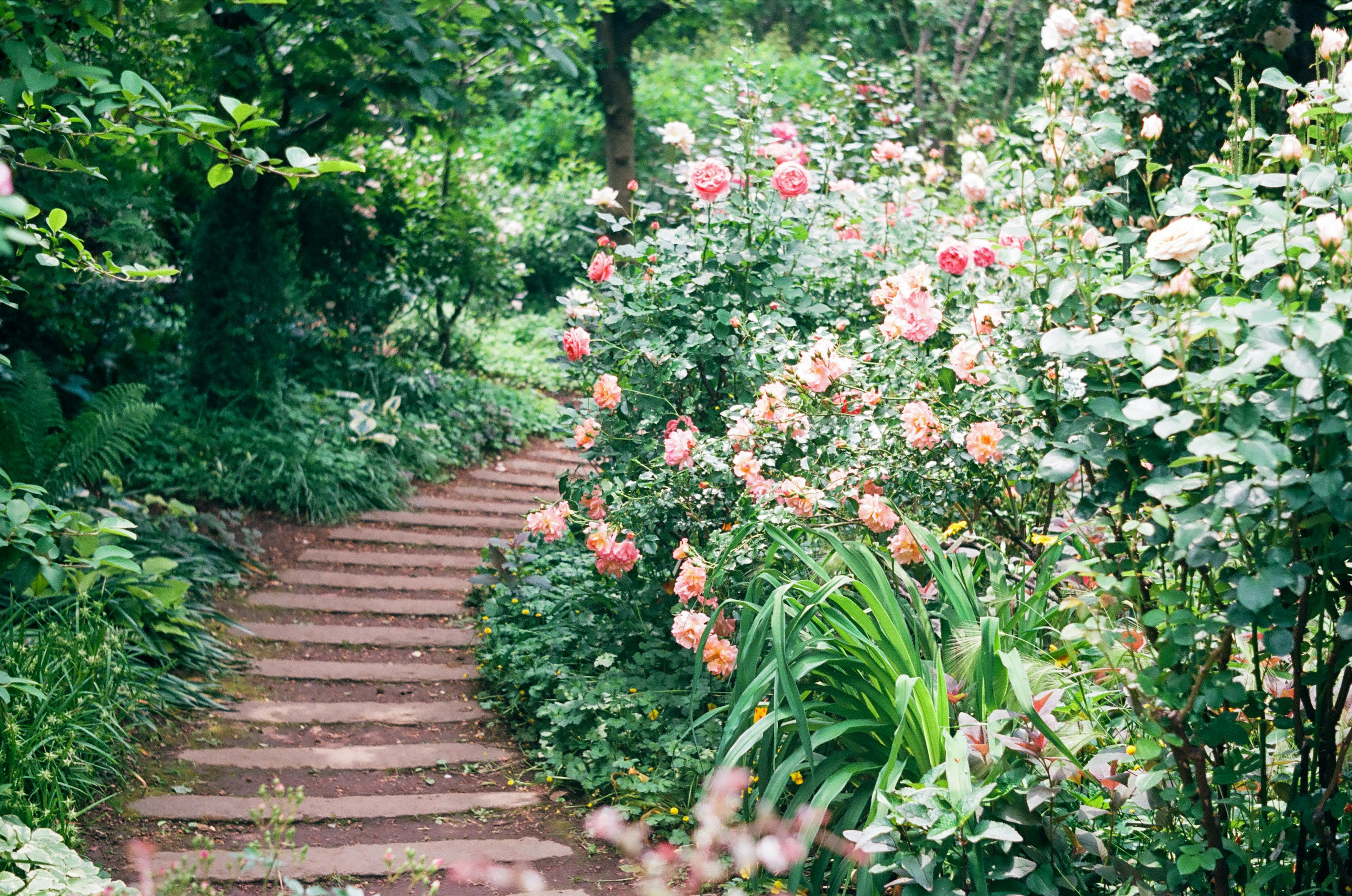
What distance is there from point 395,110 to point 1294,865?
5.70 m

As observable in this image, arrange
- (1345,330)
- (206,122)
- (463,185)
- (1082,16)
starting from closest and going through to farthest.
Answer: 1. (1345,330)
2. (206,122)
3. (1082,16)
4. (463,185)

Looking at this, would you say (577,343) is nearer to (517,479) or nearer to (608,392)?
(608,392)

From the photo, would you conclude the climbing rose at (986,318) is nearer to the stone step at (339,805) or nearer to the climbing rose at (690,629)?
the climbing rose at (690,629)

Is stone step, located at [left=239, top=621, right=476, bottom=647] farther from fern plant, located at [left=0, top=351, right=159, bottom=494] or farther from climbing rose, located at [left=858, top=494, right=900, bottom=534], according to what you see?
climbing rose, located at [left=858, top=494, right=900, bottom=534]

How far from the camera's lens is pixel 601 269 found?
3719 mm

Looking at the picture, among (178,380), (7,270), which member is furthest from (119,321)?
(7,270)

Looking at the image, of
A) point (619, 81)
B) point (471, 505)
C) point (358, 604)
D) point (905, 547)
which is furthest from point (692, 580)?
point (619, 81)

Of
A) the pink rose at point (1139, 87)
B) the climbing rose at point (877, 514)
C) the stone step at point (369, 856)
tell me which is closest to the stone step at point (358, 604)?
the stone step at point (369, 856)

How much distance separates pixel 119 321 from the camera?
6.00 metres

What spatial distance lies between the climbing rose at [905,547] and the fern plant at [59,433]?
3.32 meters

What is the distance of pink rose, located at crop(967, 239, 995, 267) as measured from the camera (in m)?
3.16

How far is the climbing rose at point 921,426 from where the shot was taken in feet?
9.62

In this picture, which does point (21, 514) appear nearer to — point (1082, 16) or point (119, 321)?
point (119, 321)

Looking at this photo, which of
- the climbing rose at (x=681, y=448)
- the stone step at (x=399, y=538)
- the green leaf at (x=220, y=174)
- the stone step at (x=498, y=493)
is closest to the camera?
the green leaf at (x=220, y=174)
